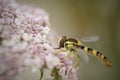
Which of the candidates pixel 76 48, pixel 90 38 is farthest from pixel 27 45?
pixel 90 38

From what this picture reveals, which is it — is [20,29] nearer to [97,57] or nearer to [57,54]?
[57,54]

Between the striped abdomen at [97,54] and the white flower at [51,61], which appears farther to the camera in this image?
the striped abdomen at [97,54]

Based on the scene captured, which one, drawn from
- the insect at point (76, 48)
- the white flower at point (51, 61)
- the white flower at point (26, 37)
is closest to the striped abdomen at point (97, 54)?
the insect at point (76, 48)

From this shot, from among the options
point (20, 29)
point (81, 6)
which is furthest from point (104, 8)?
point (20, 29)

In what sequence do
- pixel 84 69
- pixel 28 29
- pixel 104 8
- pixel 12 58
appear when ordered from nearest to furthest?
pixel 12 58
pixel 28 29
pixel 84 69
pixel 104 8

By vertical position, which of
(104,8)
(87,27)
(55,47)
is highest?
(104,8)

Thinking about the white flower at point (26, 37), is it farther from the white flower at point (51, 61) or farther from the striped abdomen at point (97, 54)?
the striped abdomen at point (97, 54)

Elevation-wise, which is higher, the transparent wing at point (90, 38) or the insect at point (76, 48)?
the transparent wing at point (90, 38)

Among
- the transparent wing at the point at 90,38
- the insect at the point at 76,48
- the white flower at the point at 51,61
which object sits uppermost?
the transparent wing at the point at 90,38
